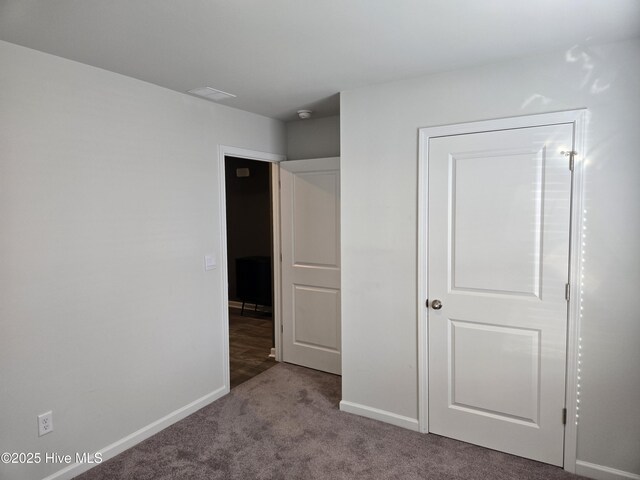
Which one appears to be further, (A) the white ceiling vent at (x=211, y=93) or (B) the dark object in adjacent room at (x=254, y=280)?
(B) the dark object in adjacent room at (x=254, y=280)

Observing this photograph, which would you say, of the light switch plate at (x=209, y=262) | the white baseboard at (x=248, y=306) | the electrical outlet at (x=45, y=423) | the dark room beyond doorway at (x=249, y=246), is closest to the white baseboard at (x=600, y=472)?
the light switch plate at (x=209, y=262)

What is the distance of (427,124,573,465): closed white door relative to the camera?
2332 millimetres

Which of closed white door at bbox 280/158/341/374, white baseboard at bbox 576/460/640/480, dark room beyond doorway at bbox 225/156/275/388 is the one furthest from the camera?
dark room beyond doorway at bbox 225/156/275/388

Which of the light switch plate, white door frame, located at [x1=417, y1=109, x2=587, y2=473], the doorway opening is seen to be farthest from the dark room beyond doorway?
white door frame, located at [x1=417, y1=109, x2=587, y2=473]

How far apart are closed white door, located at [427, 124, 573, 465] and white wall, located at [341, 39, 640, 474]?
0.44ft

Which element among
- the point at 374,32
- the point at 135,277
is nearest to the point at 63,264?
the point at 135,277

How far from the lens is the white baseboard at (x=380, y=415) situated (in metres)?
2.82

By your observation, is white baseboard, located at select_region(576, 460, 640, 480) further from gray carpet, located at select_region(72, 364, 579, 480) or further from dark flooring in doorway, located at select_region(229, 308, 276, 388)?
dark flooring in doorway, located at select_region(229, 308, 276, 388)

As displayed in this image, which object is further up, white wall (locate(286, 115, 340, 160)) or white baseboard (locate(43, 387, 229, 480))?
white wall (locate(286, 115, 340, 160))

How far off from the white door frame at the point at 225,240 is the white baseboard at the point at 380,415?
1036mm

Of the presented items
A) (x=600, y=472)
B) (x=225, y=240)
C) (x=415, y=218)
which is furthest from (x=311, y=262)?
(x=600, y=472)

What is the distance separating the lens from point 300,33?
1.98 metres

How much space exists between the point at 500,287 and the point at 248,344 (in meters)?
3.00

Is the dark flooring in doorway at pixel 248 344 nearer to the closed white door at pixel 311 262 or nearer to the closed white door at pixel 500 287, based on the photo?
the closed white door at pixel 311 262
